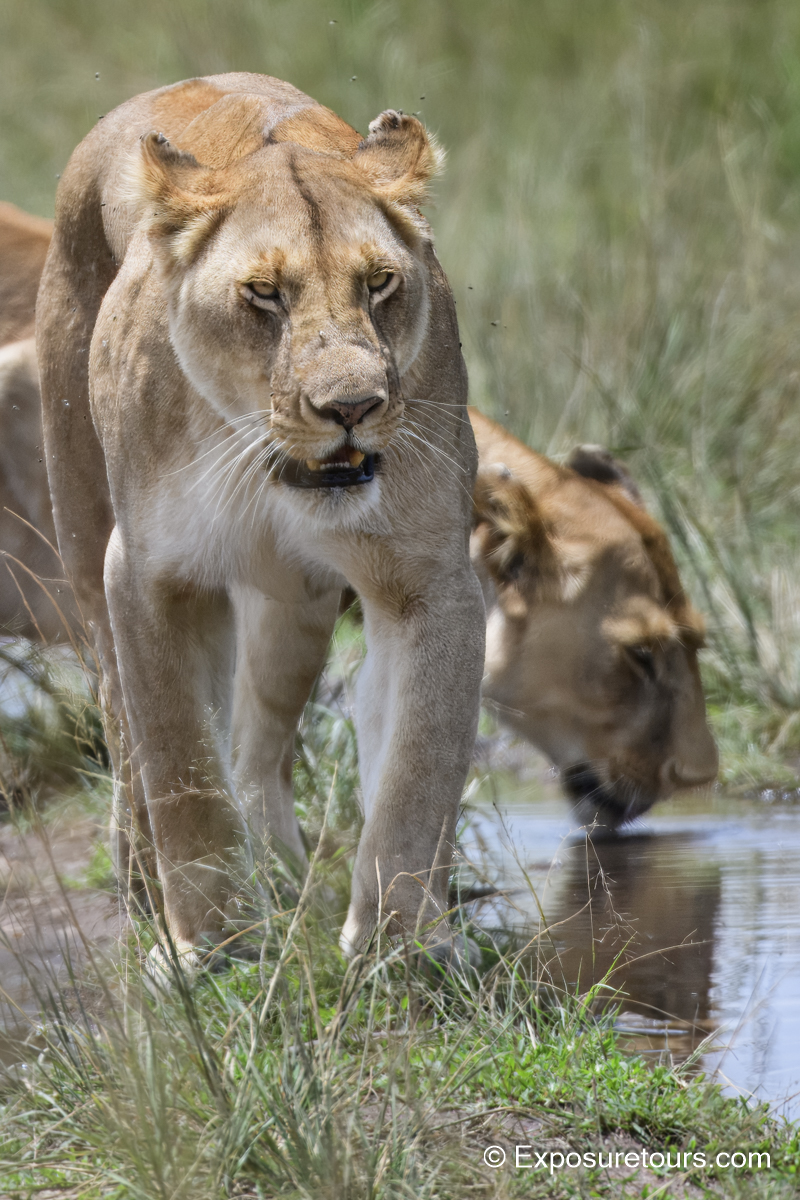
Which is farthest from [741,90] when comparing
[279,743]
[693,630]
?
[279,743]

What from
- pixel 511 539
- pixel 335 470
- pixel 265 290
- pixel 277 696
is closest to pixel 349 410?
pixel 335 470

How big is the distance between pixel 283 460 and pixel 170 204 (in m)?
0.60

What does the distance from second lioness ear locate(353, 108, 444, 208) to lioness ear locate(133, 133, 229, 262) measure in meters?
0.36

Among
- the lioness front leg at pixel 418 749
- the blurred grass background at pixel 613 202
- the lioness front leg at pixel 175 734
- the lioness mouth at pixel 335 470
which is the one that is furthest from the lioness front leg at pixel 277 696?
the blurred grass background at pixel 613 202

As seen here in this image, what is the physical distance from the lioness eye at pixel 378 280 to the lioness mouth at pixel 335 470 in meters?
0.33

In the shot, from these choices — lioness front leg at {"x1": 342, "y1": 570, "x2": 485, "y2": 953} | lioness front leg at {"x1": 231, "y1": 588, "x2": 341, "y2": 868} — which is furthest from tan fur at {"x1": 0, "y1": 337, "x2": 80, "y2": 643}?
lioness front leg at {"x1": 342, "y1": 570, "x2": 485, "y2": 953}

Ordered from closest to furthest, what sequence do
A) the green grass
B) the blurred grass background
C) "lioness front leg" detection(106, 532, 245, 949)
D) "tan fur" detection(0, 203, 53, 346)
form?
the green grass
"lioness front leg" detection(106, 532, 245, 949)
"tan fur" detection(0, 203, 53, 346)
the blurred grass background

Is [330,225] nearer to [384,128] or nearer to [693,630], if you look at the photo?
[384,128]

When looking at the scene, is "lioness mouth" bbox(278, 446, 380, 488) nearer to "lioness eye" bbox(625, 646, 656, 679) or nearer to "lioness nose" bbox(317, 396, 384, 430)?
"lioness nose" bbox(317, 396, 384, 430)

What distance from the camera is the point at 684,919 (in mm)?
3953

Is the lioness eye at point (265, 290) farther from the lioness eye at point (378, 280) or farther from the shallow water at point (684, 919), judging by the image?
the shallow water at point (684, 919)

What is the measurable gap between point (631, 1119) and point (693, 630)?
2.76 meters

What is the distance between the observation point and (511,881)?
4293mm

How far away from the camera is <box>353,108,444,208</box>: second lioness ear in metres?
3.45
